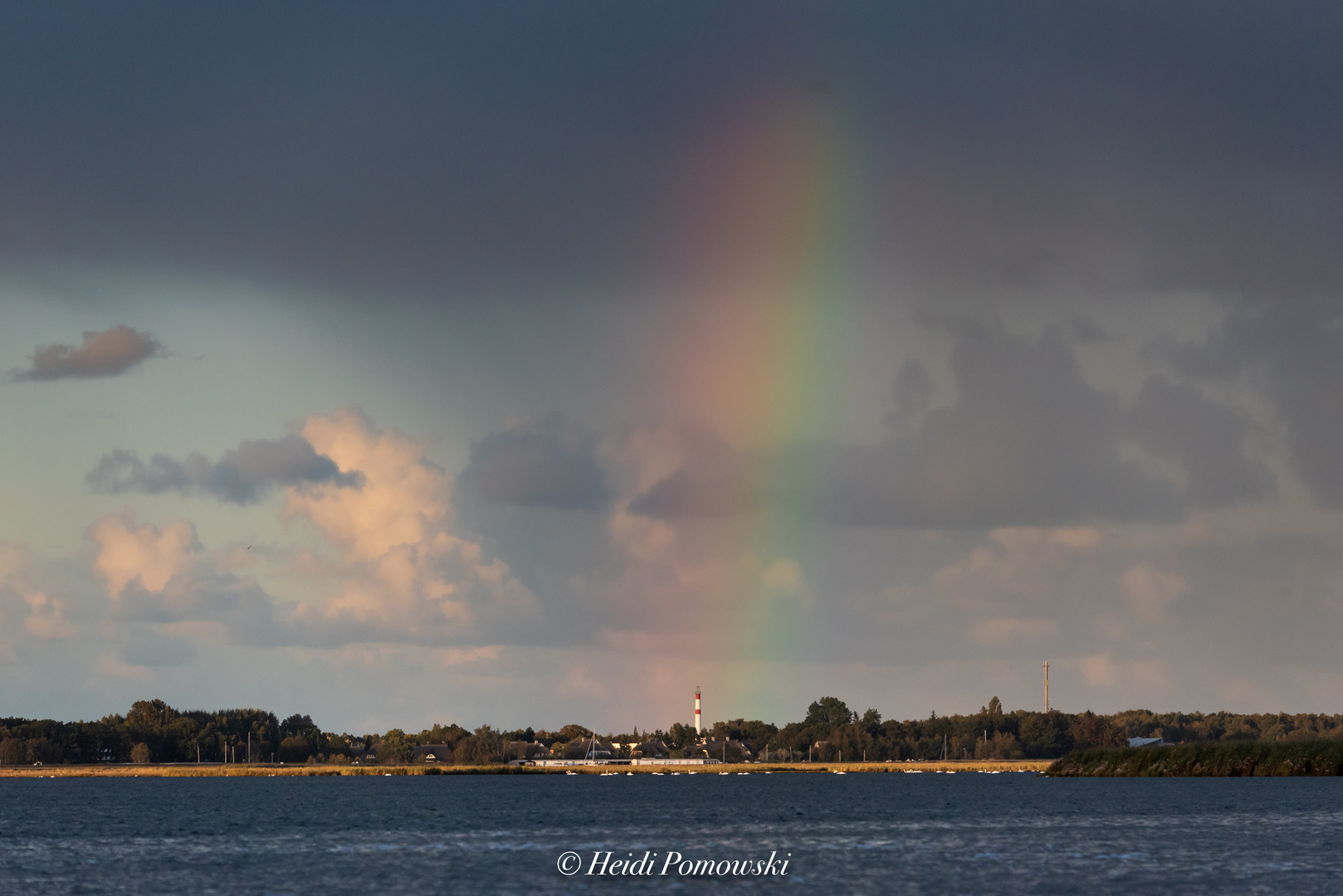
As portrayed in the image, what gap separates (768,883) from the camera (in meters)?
76.2

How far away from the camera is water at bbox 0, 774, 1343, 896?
76875 millimetres

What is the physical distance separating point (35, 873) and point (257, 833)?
1357 inches

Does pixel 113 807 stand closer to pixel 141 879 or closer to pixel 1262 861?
pixel 141 879

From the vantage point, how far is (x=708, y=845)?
100375 mm

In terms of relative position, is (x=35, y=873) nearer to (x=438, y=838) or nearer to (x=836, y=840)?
(x=438, y=838)

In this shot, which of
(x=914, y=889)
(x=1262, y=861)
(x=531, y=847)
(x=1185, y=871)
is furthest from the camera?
(x=531, y=847)

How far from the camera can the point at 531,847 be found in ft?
327

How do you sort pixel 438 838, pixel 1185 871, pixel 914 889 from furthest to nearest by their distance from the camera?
pixel 438 838
pixel 1185 871
pixel 914 889

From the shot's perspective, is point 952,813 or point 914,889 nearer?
point 914,889

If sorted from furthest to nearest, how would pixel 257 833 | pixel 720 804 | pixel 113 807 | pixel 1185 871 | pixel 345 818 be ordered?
pixel 113 807, pixel 720 804, pixel 345 818, pixel 257 833, pixel 1185 871

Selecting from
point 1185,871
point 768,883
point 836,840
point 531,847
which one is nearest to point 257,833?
point 531,847

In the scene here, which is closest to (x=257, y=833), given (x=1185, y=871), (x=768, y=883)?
(x=768, y=883)

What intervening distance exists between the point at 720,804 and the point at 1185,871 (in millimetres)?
90877

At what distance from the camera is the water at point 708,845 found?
7688 centimetres
